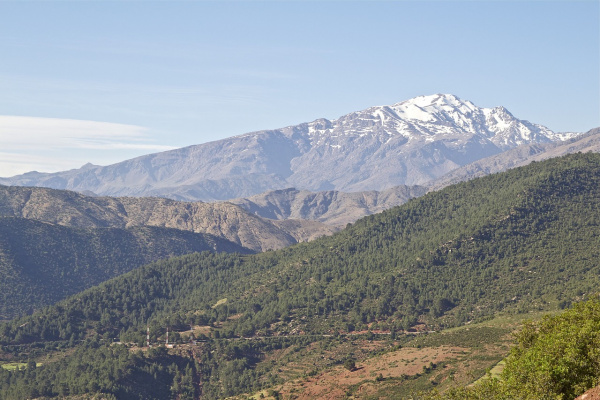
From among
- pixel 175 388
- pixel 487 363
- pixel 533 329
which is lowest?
pixel 175 388

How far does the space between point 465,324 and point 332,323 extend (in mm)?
39965

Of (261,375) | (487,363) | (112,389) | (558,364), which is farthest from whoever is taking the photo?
(261,375)

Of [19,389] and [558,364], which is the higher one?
[558,364]

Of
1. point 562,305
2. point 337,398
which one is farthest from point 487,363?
point 562,305

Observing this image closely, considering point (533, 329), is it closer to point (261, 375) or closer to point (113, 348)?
point (261, 375)

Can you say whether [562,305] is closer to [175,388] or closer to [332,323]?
[332,323]

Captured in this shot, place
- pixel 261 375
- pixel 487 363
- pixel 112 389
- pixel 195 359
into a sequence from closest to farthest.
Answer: pixel 487 363 → pixel 112 389 → pixel 261 375 → pixel 195 359

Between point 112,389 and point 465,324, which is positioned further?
point 465,324

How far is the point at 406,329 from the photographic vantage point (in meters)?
188

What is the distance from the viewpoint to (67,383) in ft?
537

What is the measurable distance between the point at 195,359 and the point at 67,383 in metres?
35.6

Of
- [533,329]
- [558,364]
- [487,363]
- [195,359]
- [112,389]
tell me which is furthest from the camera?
[195,359]

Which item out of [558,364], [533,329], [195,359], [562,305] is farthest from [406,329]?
[558,364]

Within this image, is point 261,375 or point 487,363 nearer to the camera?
point 487,363
